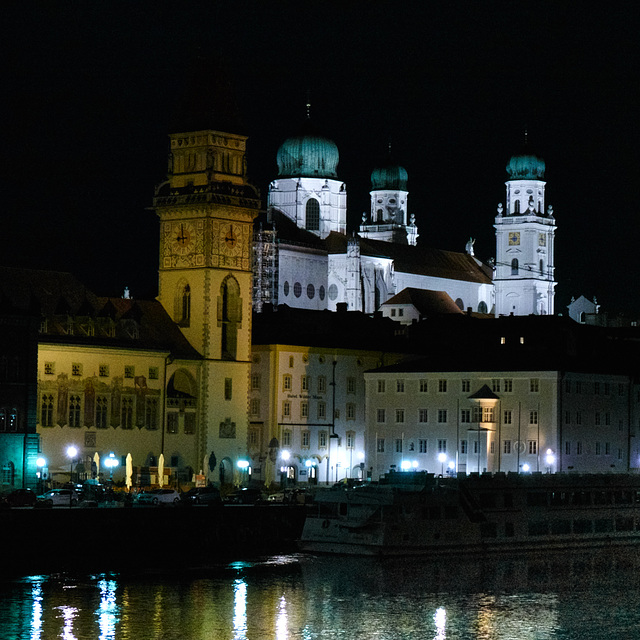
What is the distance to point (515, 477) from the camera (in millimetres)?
101875

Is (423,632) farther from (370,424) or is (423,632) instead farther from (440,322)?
(440,322)

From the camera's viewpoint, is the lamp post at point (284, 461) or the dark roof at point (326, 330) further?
the dark roof at point (326, 330)

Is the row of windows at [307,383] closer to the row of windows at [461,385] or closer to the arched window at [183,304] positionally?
the row of windows at [461,385]

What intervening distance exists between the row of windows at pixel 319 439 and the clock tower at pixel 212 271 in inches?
280

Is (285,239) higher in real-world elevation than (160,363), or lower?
higher

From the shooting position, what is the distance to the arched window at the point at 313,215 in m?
197

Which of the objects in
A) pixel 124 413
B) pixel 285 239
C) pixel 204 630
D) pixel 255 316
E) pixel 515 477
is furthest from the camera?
pixel 285 239

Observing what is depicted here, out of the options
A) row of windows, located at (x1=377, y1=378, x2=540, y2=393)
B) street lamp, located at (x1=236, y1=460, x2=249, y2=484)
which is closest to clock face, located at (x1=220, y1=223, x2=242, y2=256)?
street lamp, located at (x1=236, y1=460, x2=249, y2=484)

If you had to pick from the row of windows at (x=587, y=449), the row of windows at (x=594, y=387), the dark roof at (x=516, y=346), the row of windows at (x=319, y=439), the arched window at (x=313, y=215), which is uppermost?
the arched window at (x=313, y=215)

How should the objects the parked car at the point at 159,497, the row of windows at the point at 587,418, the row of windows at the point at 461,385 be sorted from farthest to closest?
the row of windows at the point at 461,385 → the row of windows at the point at 587,418 → the parked car at the point at 159,497

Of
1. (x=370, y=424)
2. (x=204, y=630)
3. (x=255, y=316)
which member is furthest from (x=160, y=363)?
(x=204, y=630)

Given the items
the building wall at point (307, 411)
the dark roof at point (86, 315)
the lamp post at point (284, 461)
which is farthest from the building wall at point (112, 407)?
the building wall at point (307, 411)

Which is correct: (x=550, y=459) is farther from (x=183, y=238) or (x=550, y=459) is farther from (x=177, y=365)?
(x=183, y=238)

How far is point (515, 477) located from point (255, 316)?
137 ft
